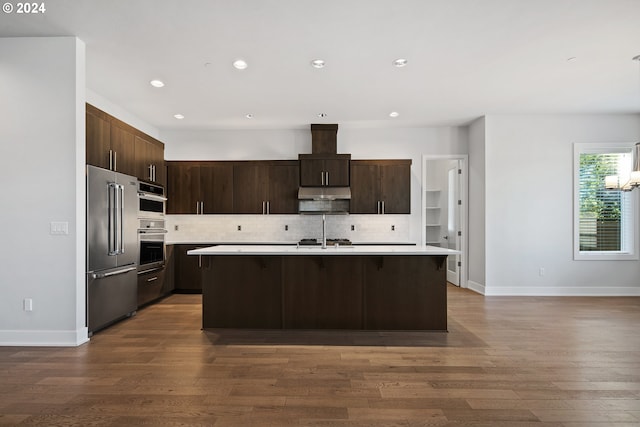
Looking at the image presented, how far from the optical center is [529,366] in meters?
3.10

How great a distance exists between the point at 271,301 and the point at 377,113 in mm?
3473

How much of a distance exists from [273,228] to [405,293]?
136 inches

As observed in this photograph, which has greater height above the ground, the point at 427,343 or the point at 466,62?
the point at 466,62

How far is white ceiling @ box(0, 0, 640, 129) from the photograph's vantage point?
10.2 ft

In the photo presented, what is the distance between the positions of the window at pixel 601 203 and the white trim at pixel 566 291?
57 cm

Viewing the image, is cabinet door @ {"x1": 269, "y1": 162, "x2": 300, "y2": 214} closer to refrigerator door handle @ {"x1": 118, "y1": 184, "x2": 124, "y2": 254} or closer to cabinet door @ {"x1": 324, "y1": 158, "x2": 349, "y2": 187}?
cabinet door @ {"x1": 324, "y1": 158, "x2": 349, "y2": 187}

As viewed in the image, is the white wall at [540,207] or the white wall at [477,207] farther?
the white wall at [477,207]

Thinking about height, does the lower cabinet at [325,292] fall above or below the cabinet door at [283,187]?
below

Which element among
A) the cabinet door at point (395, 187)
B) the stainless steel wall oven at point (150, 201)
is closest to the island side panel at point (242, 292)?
the stainless steel wall oven at point (150, 201)

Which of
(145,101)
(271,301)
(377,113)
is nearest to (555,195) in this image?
(377,113)

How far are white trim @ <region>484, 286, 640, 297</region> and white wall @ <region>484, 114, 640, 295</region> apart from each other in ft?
0.05

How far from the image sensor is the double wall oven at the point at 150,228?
16.9 feet

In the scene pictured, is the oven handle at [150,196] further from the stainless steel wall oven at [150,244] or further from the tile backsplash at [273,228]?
the tile backsplash at [273,228]

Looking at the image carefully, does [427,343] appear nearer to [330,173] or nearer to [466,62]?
[466,62]
